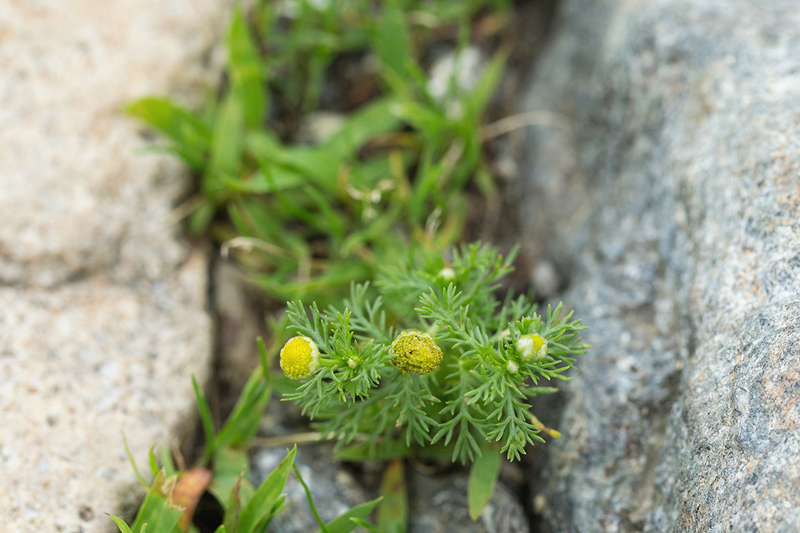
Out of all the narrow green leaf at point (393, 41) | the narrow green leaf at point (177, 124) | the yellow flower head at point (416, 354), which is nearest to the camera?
the yellow flower head at point (416, 354)

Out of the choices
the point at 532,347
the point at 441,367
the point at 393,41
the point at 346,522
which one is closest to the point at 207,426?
the point at 346,522

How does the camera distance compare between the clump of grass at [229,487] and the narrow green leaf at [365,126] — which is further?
the narrow green leaf at [365,126]

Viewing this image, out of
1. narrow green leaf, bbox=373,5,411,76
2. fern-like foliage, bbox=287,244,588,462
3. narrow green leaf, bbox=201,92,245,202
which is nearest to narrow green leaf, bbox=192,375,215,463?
fern-like foliage, bbox=287,244,588,462

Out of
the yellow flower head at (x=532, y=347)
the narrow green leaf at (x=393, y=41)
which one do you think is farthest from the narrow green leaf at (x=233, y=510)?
the narrow green leaf at (x=393, y=41)

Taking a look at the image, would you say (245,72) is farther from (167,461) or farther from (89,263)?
(167,461)

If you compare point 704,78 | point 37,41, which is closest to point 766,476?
point 704,78

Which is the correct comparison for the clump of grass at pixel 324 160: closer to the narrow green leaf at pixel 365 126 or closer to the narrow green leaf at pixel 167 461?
the narrow green leaf at pixel 365 126
